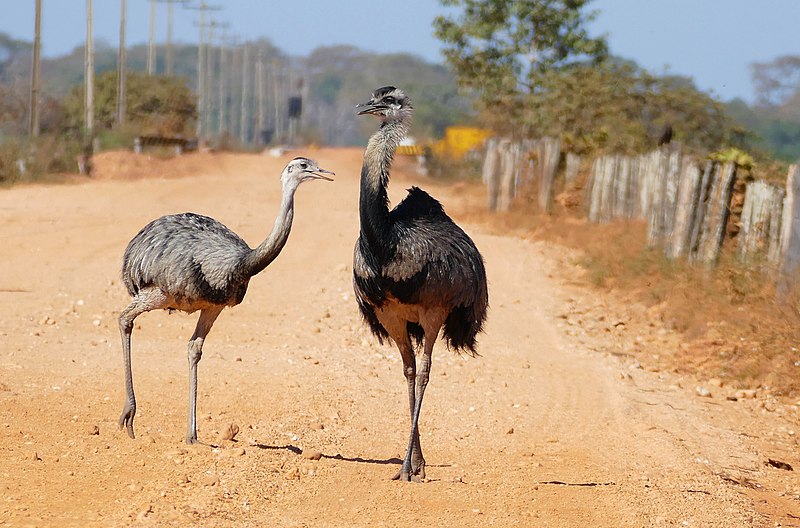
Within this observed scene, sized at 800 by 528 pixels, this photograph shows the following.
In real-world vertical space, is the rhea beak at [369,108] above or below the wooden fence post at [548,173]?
above

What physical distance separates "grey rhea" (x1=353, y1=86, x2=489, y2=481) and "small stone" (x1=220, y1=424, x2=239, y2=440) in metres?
1.01

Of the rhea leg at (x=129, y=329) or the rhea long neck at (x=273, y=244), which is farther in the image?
the rhea leg at (x=129, y=329)

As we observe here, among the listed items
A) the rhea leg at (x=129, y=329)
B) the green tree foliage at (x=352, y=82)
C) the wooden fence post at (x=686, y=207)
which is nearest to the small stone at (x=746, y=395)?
the wooden fence post at (x=686, y=207)

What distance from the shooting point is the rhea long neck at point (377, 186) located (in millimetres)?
6410

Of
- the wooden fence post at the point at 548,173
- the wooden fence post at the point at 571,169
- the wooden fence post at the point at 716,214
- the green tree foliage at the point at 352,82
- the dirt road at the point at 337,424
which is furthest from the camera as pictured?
the green tree foliage at the point at 352,82

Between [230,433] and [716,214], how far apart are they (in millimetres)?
7852

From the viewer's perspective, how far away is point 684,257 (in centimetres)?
1416

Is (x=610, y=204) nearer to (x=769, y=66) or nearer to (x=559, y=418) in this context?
(x=559, y=418)

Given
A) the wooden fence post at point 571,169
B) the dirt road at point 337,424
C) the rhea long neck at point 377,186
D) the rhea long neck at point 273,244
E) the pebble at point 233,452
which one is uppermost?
the rhea long neck at point 377,186

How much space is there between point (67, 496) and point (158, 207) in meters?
16.6

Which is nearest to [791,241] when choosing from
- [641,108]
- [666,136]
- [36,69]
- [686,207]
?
[686,207]

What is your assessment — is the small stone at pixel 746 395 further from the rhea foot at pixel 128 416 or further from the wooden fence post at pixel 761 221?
the rhea foot at pixel 128 416

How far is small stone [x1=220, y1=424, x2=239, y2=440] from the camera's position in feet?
23.7

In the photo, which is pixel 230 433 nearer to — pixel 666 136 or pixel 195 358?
pixel 195 358
